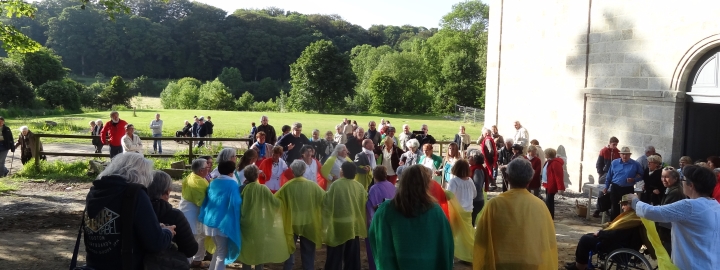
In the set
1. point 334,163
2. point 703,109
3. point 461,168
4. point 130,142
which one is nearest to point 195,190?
point 334,163

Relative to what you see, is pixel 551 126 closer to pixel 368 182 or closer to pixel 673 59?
pixel 673 59

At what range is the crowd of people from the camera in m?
3.65

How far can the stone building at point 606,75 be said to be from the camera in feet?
38.4

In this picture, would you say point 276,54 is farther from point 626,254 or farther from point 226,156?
point 626,254

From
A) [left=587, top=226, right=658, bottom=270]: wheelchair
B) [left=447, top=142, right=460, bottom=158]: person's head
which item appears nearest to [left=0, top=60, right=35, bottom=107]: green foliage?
[left=447, top=142, right=460, bottom=158]: person's head

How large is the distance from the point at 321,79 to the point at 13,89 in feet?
98.1

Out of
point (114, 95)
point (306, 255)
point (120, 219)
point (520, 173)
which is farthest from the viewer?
point (114, 95)

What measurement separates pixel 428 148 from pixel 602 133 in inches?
240

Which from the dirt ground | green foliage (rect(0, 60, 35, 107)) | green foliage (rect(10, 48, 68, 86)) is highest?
green foliage (rect(10, 48, 68, 86))

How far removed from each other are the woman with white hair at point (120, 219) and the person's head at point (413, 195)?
1.59 m

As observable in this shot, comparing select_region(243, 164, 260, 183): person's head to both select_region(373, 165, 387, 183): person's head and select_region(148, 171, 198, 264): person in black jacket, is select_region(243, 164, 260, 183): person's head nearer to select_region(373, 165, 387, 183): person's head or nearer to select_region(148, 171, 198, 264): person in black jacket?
select_region(373, 165, 387, 183): person's head

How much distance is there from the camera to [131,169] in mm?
3609

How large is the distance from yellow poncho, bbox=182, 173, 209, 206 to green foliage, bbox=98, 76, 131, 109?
178 ft

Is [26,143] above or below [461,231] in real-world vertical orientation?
above
